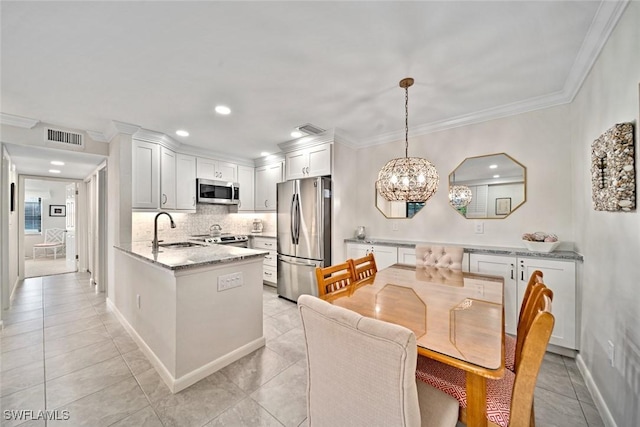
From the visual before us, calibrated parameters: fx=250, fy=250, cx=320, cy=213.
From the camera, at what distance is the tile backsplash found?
396 centimetres

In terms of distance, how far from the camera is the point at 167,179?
12.4ft

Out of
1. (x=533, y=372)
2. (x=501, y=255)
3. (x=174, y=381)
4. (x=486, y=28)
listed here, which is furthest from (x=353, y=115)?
(x=174, y=381)

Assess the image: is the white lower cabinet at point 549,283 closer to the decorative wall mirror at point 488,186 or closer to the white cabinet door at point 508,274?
the white cabinet door at point 508,274

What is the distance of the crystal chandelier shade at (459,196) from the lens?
3.11 meters

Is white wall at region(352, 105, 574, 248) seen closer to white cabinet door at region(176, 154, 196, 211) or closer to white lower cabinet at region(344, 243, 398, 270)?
white lower cabinet at region(344, 243, 398, 270)

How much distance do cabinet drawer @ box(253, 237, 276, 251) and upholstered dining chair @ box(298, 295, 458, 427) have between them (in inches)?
134

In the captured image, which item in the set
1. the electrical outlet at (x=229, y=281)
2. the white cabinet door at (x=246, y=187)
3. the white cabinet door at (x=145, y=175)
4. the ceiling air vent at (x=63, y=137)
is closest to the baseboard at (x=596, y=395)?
the electrical outlet at (x=229, y=281)

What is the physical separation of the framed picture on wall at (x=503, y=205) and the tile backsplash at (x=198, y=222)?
12.8 feet

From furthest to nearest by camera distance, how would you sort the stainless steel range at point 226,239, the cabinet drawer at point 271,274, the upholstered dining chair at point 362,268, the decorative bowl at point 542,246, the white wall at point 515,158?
the cabinet drawer at point 271,274, the stainless steel range at point 226,239, the white wall at point 515,158, the decorative bowl at point 542,246, the upholstered dining chair at point 362,268

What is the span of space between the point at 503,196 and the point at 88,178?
7.50 metres

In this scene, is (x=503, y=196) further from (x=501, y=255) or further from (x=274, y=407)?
(x=274, y=407)

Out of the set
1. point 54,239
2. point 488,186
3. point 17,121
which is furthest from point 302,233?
point 54,239

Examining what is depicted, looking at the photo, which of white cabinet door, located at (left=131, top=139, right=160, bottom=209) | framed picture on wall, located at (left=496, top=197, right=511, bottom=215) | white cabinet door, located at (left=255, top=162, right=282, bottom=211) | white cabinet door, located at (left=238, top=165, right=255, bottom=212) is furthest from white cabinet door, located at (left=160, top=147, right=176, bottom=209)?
framed picture on wall, located at (left=496, top=197, right=511, bottom=215)

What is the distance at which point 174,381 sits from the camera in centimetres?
188
